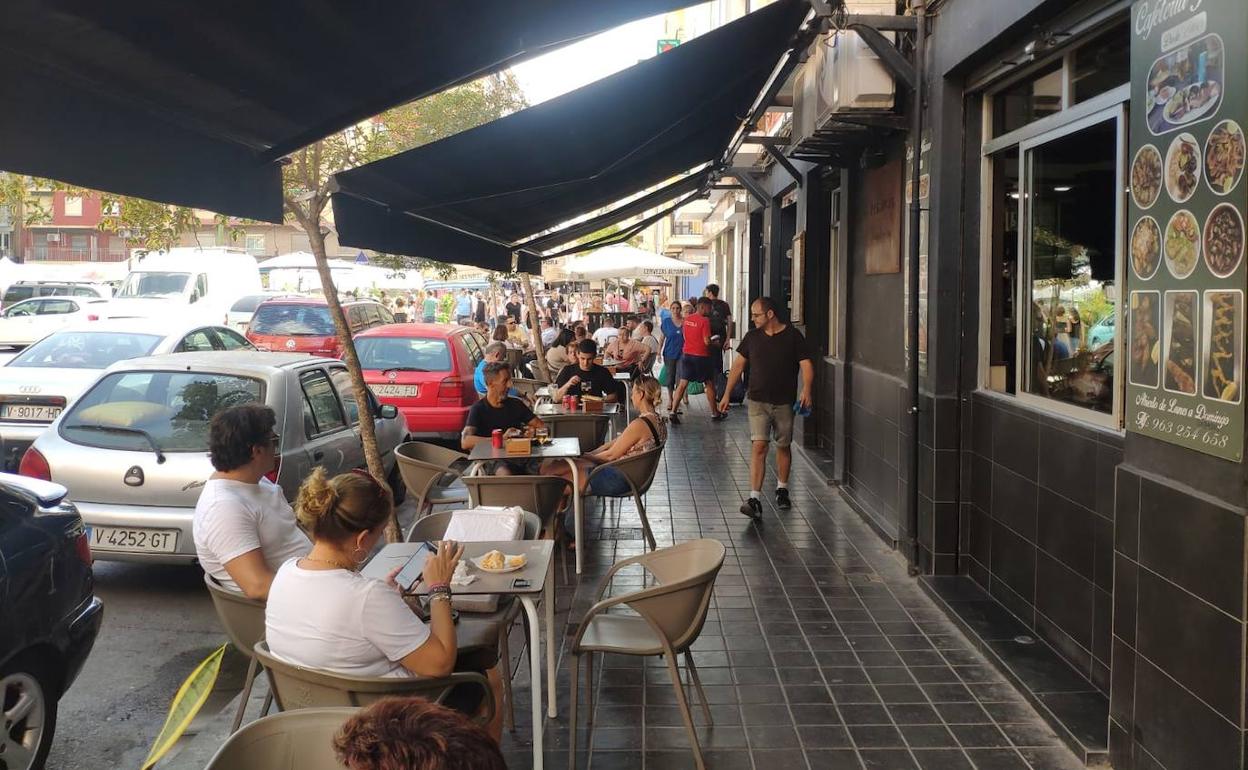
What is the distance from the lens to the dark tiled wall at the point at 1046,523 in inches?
195

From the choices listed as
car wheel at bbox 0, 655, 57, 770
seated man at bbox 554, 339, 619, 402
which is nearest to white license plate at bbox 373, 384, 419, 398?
seated man at bbox 554, 339, 619, 402

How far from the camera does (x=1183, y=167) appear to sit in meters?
3.62

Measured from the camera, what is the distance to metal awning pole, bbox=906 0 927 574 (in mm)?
7207

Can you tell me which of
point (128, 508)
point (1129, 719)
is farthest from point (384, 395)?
point (1129, 719)

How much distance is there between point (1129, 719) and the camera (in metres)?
4.02

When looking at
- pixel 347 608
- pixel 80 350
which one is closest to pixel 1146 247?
pixel 347 608

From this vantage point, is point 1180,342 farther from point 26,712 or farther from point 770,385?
point 770,385

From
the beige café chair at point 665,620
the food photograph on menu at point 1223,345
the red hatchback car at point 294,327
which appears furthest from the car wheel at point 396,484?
the red hatchback car at point 294,327

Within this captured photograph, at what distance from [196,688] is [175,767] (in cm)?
144

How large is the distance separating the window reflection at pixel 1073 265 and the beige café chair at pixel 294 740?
155 inches

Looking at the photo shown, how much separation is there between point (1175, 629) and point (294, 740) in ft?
9.35

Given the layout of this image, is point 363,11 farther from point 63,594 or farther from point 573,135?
point 573,135

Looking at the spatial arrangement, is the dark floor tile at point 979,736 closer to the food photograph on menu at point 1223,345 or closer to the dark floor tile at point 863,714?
the dark floor tile at point 863,714

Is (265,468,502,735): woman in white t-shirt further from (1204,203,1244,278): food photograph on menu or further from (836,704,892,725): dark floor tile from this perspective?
(1204,203,1244,278): food photograph on menu
